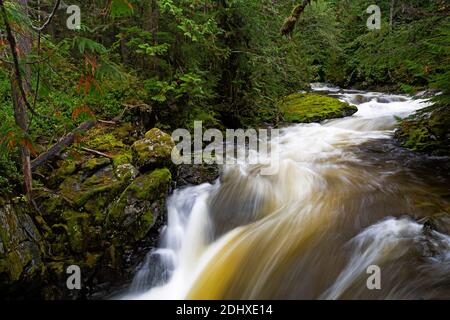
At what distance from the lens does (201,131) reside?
9.59 meters

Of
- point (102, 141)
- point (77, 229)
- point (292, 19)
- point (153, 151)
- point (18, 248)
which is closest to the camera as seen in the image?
point (18, 248)

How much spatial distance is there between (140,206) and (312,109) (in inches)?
363

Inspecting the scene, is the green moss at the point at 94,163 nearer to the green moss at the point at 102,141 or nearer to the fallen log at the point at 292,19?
the green moss at the point at 102,141

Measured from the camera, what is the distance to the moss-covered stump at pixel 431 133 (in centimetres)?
834

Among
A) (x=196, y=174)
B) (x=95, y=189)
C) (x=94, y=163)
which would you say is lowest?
(x=95, y=189)

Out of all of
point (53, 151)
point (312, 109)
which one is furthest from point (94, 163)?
point (312, 109)

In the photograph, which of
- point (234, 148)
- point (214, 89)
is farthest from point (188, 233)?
point (214, 89)

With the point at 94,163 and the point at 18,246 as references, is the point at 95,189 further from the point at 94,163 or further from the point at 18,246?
the point at 18,246

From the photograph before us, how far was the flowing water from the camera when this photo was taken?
15.3ft

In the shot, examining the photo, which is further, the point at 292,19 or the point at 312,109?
the point at 312,109

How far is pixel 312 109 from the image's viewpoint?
44.3 ft

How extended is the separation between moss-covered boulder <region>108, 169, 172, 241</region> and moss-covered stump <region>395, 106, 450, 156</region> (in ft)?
18.3

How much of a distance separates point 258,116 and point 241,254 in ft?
21.7

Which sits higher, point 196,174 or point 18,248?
point 196,174
